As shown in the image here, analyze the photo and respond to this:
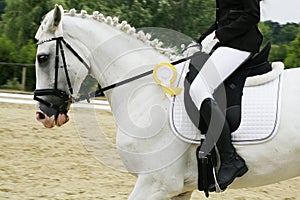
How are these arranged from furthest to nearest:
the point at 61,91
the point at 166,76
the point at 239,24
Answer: the point at 61,91 → the point at 166,76 → the point at 239,24

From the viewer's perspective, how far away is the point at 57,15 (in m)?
4.07

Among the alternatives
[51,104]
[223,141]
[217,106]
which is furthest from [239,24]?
[51,104]

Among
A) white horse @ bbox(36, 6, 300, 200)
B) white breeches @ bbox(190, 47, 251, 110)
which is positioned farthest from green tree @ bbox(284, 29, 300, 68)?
white breeches @ bbox(190, 47, 251, 110)

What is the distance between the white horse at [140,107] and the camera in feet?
12.8

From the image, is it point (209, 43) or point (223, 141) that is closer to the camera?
point (223, 141)

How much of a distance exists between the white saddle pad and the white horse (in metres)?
0.05

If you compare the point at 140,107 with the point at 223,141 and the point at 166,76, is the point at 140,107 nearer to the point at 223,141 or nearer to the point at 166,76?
the point at 166,76

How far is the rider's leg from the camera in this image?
3840 mm

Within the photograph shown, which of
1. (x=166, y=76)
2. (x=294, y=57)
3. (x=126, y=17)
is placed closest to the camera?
(x=166, y=76)

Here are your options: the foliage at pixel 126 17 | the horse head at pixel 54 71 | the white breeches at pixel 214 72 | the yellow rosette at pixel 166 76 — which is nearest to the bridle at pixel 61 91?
the horse head at pixel 54 71

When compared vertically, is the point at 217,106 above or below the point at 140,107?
above

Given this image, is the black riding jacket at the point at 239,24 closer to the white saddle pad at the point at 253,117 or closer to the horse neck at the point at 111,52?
the white saddle pad at the point at 253,117

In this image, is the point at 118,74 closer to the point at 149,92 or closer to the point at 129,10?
the point at 149,92

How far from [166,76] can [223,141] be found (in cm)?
65
